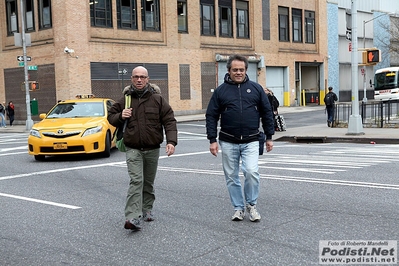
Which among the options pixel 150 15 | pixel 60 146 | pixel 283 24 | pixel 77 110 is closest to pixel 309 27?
pixel 283 24

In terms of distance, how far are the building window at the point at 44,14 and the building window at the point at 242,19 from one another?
15917mm

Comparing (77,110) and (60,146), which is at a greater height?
(77,110)

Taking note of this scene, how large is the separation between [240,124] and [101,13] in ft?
99.1

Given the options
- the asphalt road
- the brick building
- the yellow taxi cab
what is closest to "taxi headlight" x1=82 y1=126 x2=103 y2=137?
the yellow taxi cab

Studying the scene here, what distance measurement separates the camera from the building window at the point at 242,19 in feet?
143

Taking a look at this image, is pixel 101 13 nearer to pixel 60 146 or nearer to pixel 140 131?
pixel 60 146

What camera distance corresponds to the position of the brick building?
33469mm

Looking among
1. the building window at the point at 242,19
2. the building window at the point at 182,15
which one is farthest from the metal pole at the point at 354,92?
the building window at the point at 242,19

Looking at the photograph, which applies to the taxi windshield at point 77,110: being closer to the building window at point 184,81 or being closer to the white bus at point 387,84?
the building window at point 184,81

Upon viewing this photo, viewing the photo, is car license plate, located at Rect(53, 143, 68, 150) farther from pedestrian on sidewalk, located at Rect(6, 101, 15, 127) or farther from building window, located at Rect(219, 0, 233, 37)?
building window, located at Rect(219, 0, 233, 37)

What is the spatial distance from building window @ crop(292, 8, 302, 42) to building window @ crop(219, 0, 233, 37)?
825cm

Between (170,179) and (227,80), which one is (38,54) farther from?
(227,80)

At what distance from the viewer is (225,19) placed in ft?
140

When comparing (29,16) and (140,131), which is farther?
(29,16)
